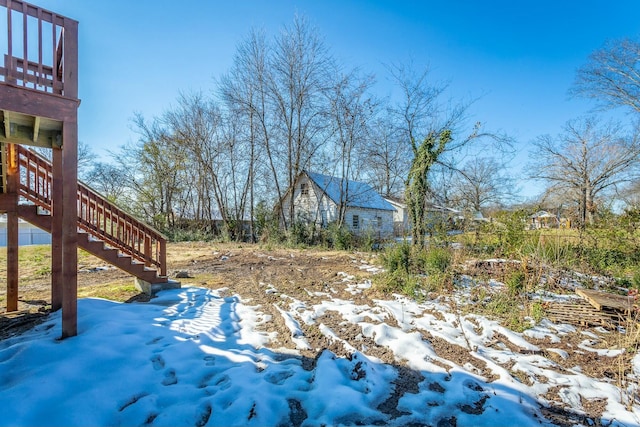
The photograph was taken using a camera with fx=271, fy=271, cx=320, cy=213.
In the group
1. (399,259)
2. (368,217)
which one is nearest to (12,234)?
(399,259)

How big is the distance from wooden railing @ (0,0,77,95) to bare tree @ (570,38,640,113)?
22160 mm

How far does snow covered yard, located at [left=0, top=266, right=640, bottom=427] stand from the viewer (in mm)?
1953

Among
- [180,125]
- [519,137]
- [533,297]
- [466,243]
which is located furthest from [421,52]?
[180,125]

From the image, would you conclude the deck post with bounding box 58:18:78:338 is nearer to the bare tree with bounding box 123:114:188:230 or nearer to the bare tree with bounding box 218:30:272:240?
the bare tree with bounding box 218:30:272:240

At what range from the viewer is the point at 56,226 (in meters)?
3.78

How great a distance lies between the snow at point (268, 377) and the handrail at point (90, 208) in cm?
169

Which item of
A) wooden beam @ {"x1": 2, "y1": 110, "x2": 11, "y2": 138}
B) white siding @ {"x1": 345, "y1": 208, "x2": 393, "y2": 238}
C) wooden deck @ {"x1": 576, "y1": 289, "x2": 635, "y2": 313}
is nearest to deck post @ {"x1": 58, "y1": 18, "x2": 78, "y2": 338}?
wooden beam @ {"x1": 2, "y1": 110, "x2": 11, "y2": 138}

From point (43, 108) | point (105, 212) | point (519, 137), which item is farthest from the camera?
point (519, 137)

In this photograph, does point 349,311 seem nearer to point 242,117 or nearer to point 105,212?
point 105,212

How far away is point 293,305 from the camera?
14.6 feet

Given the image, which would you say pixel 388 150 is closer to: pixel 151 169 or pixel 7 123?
pixel 7 123

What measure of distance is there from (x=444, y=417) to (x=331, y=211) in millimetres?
16289

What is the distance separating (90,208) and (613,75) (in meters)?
24.1

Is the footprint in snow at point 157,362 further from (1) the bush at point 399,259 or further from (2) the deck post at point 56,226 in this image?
(1) the bush at point 399,259
